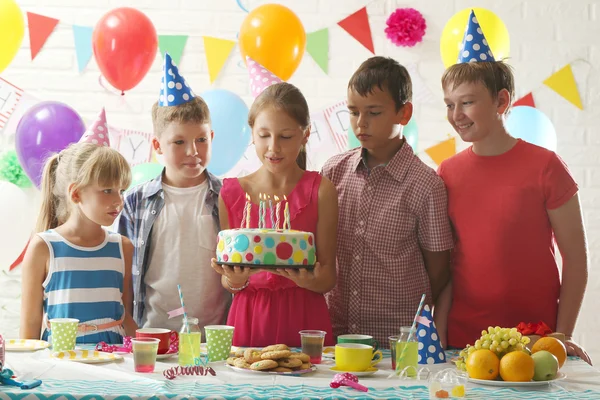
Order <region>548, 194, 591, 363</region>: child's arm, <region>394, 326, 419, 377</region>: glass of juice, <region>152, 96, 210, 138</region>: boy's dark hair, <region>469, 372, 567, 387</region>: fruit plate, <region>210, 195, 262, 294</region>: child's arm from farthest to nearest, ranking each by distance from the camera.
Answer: <region>152, 96, 210, 138</region>: boy's dark hair
<region>548, 194, 591, 363</region>: child's arm
<region>210, 195, 262, 294</region>: child's arm
<region>394, 326, 419, 377</region>: glass of juice
<region>469, 372, 567, 387</region>: fruit plate

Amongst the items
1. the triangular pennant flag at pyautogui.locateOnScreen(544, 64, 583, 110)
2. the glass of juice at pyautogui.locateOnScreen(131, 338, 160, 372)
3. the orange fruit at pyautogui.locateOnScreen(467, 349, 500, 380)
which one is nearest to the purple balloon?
the glass of juice at pyautogui.locateOnScreen(131, 338, 160, 372)

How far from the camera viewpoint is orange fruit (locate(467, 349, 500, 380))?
61.7 inches

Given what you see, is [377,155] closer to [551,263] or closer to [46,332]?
[551,263]

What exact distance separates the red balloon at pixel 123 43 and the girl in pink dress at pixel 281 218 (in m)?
1.17

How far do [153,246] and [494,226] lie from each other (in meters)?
1.05

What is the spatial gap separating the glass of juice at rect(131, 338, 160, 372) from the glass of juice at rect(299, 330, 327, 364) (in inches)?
13.7

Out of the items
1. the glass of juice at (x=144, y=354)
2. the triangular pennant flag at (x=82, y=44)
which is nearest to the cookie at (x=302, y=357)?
the glass of juice at (x=144, y=354)

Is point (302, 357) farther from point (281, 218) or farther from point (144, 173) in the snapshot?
point (144, 173)

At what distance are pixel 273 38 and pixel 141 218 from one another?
116 cm

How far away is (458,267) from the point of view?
228cm

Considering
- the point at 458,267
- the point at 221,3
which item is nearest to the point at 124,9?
the point at 221,3

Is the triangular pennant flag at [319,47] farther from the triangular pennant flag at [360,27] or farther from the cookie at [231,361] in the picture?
the cookie at [231,361]

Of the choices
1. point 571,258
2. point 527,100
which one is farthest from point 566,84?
Result: point 571,258

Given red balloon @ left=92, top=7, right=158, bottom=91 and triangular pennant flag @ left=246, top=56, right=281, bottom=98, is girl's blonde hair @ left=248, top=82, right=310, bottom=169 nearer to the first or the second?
triangular pennant flag @ left=246, top=56, right=281, bottom=98
